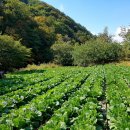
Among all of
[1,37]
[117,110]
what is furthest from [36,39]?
[117,110]

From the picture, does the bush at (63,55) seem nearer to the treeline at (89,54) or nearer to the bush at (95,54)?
the treeline at (89,54)

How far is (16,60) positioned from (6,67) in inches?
70.9

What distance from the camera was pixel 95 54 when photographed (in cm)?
5600

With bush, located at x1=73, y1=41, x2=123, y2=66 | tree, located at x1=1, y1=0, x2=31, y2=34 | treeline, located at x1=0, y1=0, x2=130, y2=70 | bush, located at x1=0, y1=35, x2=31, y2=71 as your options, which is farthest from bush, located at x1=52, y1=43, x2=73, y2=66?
bush, located at x1=0, y1=35, x2=31, y2=71

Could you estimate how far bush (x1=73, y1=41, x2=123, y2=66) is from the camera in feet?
184

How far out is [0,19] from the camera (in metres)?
64.5

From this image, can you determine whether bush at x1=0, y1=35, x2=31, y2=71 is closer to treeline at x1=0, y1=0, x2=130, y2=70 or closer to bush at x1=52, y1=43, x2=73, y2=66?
treeline at x1=0, y1=0, x2=130, y2=70

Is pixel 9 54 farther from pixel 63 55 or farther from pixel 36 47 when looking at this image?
pixel 36 47

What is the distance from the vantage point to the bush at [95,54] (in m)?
56.0

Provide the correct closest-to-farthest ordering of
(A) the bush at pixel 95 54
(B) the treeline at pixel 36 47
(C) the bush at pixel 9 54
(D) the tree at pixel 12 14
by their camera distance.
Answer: (C) the bush at pixel 9 54 → (B) the treeline at pixel 36 47 → (A) the bush at pixel 95 54 → (D) the tree at pixel 12 14

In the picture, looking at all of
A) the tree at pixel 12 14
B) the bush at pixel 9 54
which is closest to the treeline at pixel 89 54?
the tree at pixel 12 14

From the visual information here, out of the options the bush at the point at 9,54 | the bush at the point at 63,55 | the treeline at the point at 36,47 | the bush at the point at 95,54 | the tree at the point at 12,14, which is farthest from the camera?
the tree at the point at 12,14

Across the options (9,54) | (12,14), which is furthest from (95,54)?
(12,14)

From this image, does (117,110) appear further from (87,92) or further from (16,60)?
(16,60)
